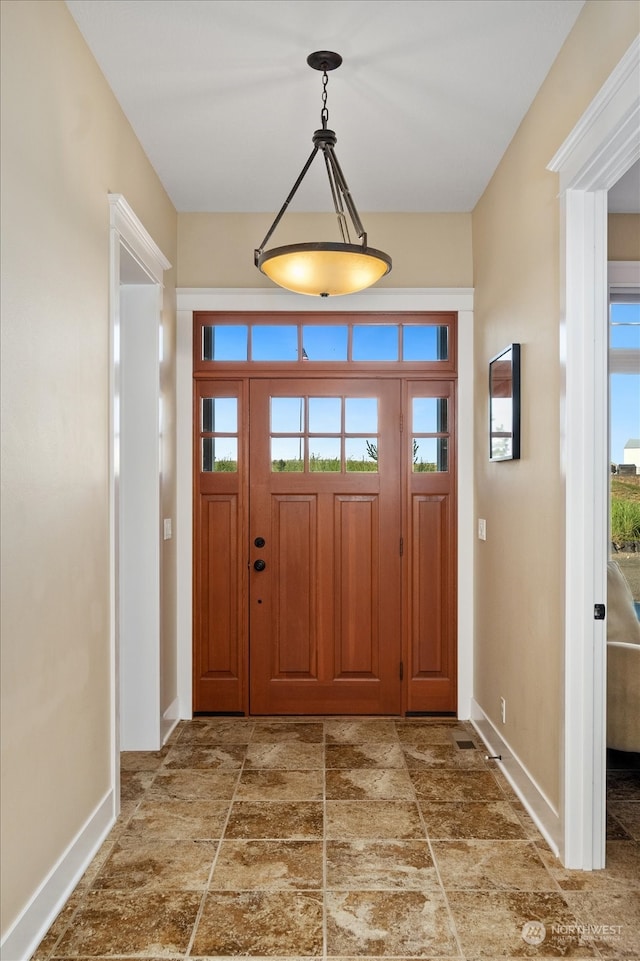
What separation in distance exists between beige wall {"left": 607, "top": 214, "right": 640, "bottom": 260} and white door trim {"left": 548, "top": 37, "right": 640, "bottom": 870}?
4.37ft

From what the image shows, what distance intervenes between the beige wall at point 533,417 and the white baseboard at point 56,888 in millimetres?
1656

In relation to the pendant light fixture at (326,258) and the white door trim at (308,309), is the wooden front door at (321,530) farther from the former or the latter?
the pendant light fixture at (326,258)

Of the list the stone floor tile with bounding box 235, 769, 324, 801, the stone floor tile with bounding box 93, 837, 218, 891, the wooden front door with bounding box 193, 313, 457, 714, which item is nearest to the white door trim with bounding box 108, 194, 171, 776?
the stone floor tile with bounding box 93, 837, 218, 891

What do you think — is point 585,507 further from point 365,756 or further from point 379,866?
point 365,756

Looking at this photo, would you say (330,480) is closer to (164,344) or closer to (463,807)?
(164,344)

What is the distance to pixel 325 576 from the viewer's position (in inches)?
163

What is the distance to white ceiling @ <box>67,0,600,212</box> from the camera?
2357mm

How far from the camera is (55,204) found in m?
2.20

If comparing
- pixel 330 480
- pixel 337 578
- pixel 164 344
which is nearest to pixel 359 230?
pixel 164 344

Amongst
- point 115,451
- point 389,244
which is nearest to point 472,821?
point 115,451

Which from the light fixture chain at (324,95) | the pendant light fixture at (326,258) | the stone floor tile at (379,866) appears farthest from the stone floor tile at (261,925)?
the light fixture chain at (324,95)

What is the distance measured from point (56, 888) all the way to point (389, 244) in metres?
3.46

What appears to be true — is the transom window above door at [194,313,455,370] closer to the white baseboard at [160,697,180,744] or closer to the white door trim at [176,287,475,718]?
the white door trim at [176,287,475,718]

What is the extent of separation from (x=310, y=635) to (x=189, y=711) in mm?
809
